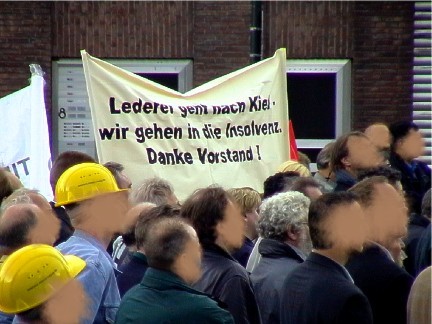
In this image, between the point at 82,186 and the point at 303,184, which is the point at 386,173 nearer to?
the point at 303,184

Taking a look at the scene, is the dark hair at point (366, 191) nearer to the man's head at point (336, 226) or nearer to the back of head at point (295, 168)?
the man's head at point (336, 226)

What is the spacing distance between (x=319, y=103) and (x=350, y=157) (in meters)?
5.43

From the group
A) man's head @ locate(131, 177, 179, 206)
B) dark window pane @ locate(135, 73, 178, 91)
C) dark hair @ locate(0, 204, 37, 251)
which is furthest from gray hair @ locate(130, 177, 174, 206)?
dark window pane @ locate(135, 73, 178, 91)

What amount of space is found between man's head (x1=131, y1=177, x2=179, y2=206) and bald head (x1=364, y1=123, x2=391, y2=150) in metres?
2.77

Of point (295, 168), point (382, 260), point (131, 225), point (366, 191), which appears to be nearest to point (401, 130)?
point (295, 168)

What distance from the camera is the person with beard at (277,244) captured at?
5.88m

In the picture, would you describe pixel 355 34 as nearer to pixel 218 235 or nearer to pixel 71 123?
pixel 71 123

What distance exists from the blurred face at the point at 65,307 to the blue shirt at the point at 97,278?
111 cm

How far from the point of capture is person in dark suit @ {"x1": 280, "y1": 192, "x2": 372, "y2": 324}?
197 inches

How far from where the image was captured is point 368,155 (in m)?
8.45

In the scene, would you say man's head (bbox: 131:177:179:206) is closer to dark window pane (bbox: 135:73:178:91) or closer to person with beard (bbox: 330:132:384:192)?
→ person with beard (bbox: 330:132:384:192)

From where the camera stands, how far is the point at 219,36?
526 inches

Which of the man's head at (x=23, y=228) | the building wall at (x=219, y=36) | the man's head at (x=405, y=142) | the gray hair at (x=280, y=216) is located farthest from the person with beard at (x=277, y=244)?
the building wall at (x=219, y=36)

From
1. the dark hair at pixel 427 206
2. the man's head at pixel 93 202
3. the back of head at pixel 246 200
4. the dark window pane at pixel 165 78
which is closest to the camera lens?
the man's head at pixel 93 202
